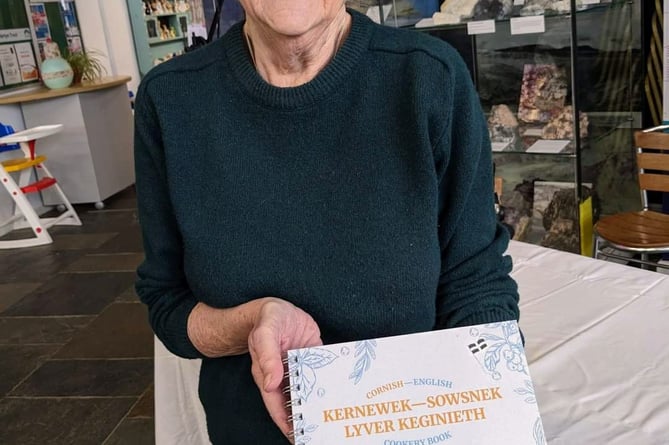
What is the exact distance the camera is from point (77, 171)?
5.16 m

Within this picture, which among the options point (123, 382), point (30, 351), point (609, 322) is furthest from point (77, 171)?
point (609, 322)

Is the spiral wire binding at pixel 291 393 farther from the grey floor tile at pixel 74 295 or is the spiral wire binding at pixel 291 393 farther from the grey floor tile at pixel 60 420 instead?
the grey floor tile at pixel 74 295

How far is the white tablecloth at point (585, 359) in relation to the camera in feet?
3.53

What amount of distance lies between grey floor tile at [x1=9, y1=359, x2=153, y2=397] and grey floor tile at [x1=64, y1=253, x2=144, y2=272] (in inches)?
41.8

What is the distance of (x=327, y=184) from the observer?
31.4 inches

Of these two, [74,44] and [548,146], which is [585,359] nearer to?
[548,146]

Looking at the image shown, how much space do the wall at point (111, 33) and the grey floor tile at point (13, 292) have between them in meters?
3.20

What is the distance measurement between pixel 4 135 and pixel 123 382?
2.62 m

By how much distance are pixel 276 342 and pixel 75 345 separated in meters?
2.66

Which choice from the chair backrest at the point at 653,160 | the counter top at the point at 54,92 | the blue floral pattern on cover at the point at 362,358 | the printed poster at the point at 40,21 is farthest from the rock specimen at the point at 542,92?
the printed poster at the point at 40,21

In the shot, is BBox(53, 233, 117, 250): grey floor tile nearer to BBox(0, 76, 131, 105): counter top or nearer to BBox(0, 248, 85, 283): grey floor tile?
BBox(0, 248, 85, 283): grey floor tile

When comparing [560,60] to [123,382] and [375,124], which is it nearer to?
[375,124]

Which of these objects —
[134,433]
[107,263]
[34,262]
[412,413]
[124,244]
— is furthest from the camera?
[124,244]

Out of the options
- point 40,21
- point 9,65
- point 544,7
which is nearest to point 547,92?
point 544,7
